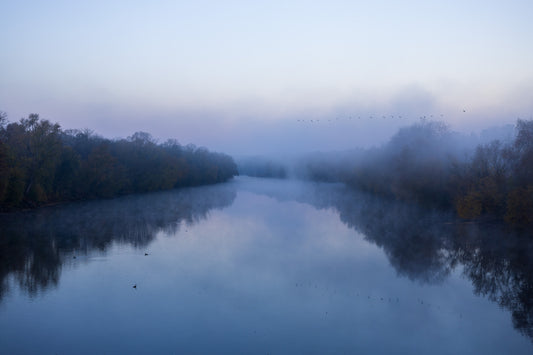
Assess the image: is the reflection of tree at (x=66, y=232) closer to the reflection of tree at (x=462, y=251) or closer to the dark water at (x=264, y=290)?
the dark water at (x=264, y=290)

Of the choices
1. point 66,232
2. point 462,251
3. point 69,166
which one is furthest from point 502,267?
point 69,166

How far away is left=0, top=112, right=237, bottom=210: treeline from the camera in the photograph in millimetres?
27156

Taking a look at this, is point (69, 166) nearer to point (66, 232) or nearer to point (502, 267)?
point (66, 232)

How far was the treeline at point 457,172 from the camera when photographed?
20.4m

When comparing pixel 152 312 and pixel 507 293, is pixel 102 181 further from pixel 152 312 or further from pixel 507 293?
pixel 507 293

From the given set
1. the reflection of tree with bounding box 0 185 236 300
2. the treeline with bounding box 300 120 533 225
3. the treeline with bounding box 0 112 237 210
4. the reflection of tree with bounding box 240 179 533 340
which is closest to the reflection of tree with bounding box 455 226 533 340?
the reflection of tree with bounding box 240 179 533 340

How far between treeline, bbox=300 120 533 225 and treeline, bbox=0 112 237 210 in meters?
27.9

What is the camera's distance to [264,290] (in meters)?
11.0

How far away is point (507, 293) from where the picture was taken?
11.3 m

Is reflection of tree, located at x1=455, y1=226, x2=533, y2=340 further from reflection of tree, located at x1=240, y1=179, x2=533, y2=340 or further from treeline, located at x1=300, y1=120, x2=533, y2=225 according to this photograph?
treeline, located at x1=300, y1=120, x2=533, y2=225

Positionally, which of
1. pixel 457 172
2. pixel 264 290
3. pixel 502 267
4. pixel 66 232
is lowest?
pixel 502 267

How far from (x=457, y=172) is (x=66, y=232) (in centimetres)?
2391

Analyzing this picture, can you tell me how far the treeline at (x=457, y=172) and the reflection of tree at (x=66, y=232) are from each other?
1694 centimetres

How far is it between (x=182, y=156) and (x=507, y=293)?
196 feet
